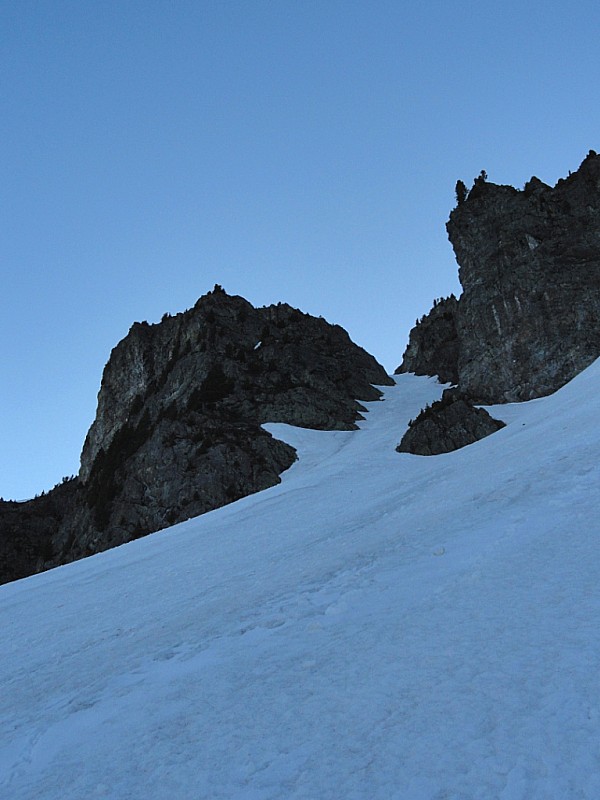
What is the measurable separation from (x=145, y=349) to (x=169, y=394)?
11901mm

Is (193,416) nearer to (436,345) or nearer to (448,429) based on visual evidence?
(448,429)

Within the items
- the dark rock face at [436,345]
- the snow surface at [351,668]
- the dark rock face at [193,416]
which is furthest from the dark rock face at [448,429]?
the dark rock face at [436,345]

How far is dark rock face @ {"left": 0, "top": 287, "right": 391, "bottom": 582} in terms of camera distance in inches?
1548

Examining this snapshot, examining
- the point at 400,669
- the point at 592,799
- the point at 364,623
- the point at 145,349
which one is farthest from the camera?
the point at 145,349

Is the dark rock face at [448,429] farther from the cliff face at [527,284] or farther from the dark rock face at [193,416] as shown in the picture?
the dark rock face at [193,416]

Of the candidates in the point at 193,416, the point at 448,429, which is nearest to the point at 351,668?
the point at 448,429

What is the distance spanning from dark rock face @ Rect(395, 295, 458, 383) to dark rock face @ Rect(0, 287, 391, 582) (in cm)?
836

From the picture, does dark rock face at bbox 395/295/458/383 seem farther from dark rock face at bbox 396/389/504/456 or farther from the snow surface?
the snow surface

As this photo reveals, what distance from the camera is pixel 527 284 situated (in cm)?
4216

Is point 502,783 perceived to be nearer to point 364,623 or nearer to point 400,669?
point 400,669

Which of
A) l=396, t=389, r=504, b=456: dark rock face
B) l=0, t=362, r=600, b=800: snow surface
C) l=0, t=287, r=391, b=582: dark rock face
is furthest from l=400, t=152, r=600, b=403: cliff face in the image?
l=0, t=362, r=600, b=800: snow surface

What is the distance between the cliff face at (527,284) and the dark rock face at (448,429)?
8223mm

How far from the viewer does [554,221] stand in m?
44.1

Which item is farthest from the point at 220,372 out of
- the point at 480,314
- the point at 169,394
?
the point at 480,314
